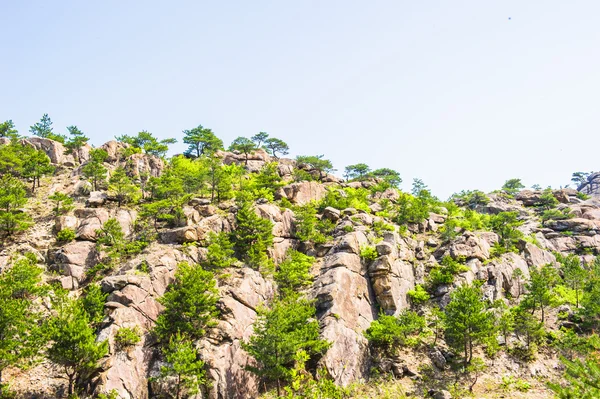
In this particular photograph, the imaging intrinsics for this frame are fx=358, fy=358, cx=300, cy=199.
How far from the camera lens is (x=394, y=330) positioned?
1363 inches

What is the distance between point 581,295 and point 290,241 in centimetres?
3950

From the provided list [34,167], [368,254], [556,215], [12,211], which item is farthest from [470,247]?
[34,167]

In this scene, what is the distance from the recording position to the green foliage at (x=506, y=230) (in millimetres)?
54844

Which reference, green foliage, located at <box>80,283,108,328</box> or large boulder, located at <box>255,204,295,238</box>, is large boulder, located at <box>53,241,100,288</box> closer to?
green foliage, located at <box>80,283,108,328</box>

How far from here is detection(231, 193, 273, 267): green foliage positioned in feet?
138

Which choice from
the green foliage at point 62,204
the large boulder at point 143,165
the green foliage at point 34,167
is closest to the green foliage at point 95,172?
the green foliage at point 34,167

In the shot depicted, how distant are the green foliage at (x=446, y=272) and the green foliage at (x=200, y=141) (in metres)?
53.6

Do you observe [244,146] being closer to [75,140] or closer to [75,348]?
[75,140]

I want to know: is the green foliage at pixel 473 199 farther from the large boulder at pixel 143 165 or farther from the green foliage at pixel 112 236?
the green foliage at pixel 112 236

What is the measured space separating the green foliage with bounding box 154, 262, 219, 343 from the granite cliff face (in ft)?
4.35

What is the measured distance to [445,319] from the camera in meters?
35.4

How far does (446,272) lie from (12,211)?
5060cm

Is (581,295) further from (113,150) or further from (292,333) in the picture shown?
(113,150)

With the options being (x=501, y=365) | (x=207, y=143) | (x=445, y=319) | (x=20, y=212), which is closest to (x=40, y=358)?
(x=20, y=212)
